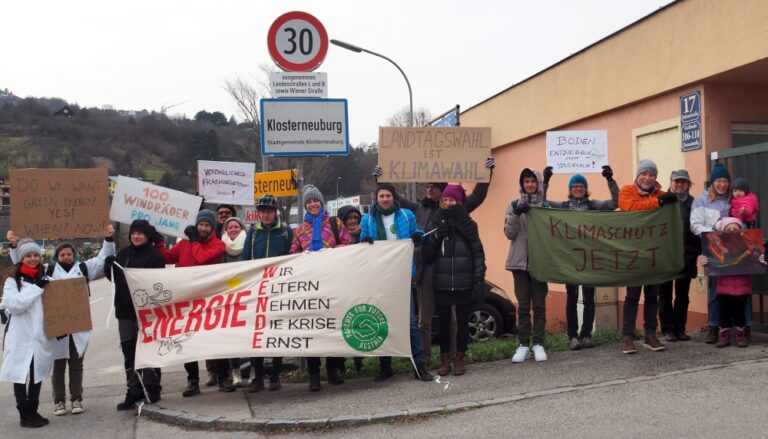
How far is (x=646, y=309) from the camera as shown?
24.2 feet

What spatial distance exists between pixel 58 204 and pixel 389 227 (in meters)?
3.45

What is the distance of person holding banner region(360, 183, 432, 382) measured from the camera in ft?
23.5

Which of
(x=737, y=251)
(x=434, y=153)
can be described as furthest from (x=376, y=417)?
(x=737, y=251)

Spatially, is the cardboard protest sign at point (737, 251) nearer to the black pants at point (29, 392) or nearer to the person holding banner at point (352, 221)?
the person holding banner at point (352, 221)

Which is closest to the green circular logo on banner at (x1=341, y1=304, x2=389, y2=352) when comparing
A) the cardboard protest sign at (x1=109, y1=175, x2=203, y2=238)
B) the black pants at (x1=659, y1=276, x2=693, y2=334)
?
the cardboard protest sign at (x1=109, y1=175, x2=203, y2=238)

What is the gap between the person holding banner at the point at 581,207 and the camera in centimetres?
768

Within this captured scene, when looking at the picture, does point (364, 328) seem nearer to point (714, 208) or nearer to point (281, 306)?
point (281, 306)

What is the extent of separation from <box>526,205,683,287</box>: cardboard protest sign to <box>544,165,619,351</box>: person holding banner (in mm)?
247

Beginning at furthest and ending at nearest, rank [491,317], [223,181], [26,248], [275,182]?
[275,182]
[223,181]
[491,317]
[26,248]

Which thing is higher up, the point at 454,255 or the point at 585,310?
the point at 454,255

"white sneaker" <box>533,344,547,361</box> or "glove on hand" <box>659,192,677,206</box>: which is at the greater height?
"glove on hand" <box>659,192,677,206</box>

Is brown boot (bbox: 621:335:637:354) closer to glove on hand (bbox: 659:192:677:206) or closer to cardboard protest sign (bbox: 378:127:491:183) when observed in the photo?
glove on hand (bbox: 659:192:677:206)

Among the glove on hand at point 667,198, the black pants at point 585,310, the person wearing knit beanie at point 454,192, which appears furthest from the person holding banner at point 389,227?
the glove on hand at point 667,198

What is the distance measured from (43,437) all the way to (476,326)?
227 inches
